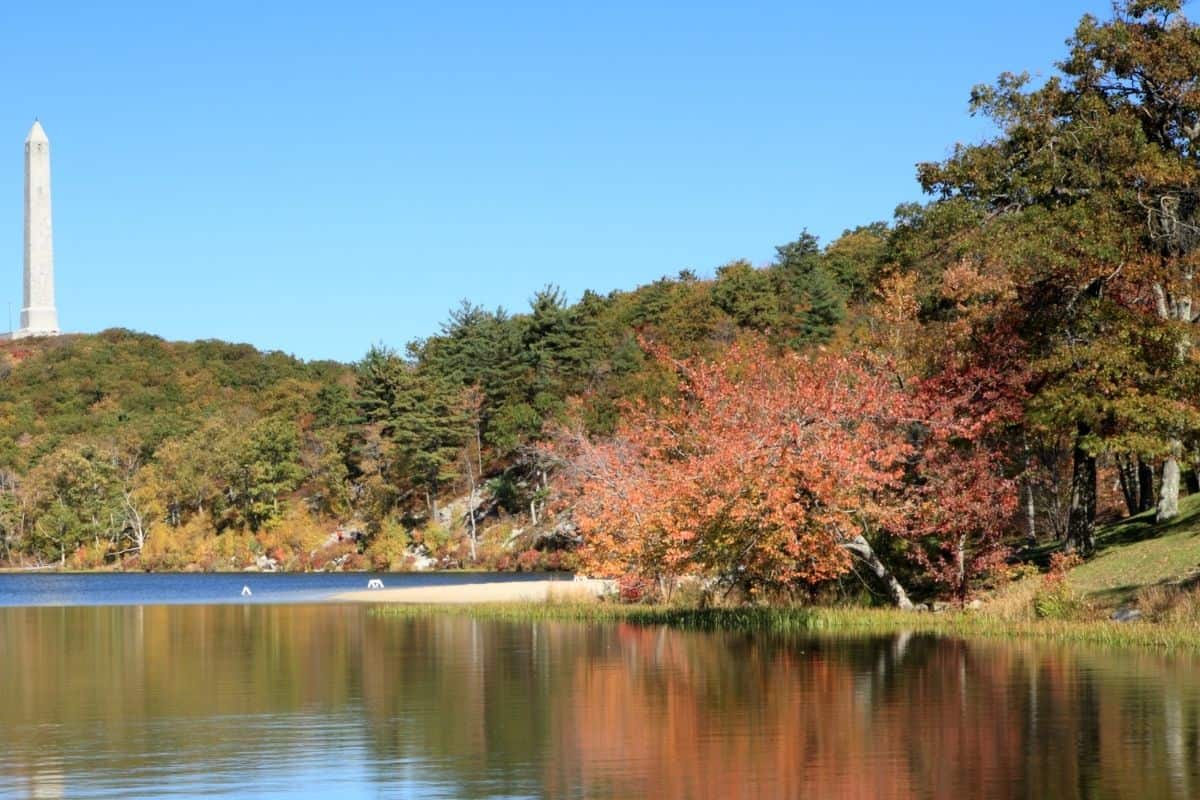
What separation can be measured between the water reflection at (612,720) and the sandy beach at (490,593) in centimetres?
1144

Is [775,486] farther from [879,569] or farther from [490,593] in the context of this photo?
[490,593]

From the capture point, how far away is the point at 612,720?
21.5 m

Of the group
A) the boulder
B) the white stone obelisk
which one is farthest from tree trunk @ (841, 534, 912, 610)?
the white stone obelisk

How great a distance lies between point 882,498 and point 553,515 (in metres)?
52.3

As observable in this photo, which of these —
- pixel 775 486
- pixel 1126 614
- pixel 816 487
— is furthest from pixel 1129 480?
pixel 775 486

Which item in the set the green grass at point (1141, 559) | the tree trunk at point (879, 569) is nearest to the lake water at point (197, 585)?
the tree trunk at point (879, 569)

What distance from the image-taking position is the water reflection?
16.7m

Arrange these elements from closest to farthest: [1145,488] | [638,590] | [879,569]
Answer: [879,569], [1145,488], [638,590]

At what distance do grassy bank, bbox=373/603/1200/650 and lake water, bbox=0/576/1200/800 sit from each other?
1.37m

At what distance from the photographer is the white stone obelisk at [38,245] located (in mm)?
121625

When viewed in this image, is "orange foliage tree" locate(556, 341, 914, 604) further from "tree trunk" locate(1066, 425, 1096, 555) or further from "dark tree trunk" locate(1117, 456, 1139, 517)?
"dark tree trunk" locate(1117, 456, 1139, 517)

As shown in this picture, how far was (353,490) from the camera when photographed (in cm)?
10744

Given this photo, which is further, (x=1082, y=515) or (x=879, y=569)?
(x=1082, y=515)

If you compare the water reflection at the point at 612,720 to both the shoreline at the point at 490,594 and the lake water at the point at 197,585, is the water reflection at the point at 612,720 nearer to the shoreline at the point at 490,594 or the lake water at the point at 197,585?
the shoreline at the point at 490,594
